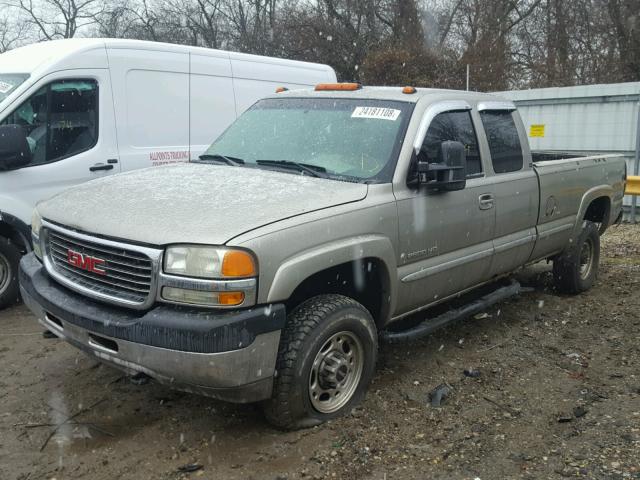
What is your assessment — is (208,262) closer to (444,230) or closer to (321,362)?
(321,362)

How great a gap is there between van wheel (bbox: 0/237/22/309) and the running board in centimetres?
363

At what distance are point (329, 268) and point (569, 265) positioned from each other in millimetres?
3561

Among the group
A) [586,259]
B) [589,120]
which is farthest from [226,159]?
[589,120]

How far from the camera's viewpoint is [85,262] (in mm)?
3426

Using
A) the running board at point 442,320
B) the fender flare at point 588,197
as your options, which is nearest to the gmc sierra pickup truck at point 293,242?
the running board at point 442,320

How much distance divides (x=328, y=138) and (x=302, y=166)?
312 millimetres

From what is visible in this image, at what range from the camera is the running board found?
4105mm

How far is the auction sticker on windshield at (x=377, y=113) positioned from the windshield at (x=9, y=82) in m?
3.40

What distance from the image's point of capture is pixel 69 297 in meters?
3.53

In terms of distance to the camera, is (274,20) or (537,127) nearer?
(537,127)

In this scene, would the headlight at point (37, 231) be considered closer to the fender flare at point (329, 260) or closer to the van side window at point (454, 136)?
the fender flare at point (329, 260)

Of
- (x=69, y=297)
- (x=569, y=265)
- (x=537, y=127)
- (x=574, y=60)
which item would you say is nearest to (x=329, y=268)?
(x=69, y=297)

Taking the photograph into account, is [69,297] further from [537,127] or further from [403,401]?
[537,127]

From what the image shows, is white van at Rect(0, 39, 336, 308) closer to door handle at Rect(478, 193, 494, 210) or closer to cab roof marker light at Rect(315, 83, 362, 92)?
cab roof marker light at Rect(315, 83, 362, 92)
